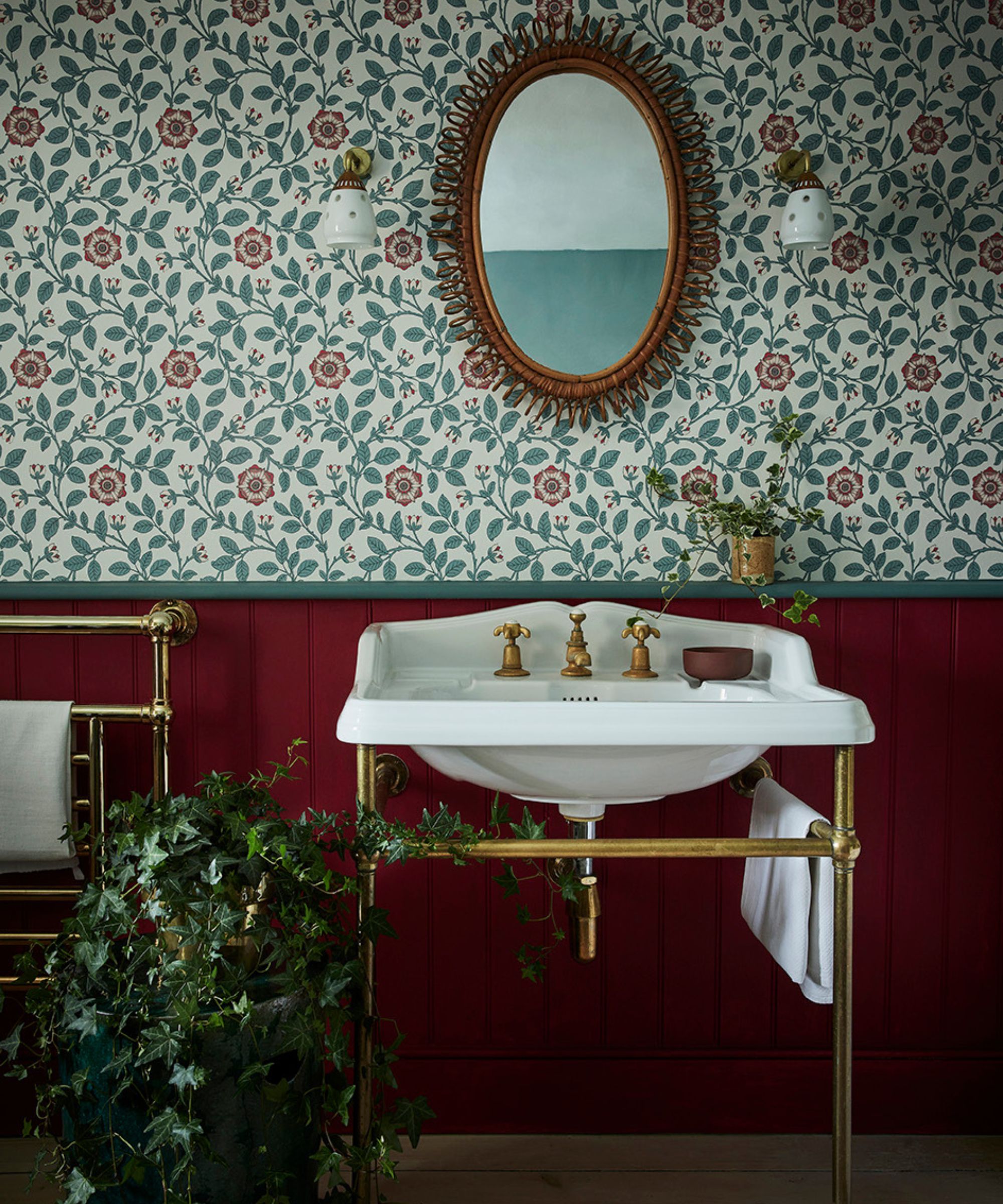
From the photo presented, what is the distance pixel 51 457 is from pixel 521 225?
3.13 feet

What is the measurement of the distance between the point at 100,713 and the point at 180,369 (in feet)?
2.07

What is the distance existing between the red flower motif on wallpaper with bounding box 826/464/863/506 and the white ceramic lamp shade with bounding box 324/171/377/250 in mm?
935

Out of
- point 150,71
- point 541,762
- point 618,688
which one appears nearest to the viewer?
point 541,762

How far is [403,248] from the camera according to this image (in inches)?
73.8

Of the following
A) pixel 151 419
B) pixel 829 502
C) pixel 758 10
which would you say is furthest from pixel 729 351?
pixel 151 419

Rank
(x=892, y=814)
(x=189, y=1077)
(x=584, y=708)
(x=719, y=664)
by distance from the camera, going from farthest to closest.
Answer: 1. (x=892, y=814)
2. (x=719, y=664)
3. (x=584, y=708)
4. (x=189, y=1077)

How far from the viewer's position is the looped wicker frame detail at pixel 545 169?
6.06ft

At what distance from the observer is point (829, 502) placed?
1914mm

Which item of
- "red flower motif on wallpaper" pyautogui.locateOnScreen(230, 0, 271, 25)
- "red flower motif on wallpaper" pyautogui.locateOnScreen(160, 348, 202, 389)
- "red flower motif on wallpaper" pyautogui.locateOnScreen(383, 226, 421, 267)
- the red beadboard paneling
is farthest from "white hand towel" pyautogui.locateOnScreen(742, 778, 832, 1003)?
"red flower motif on wallpaper" pyautogui.locateOnScreen(230, 0, 271, 25)

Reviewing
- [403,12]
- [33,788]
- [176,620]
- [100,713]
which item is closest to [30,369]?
[176,620]

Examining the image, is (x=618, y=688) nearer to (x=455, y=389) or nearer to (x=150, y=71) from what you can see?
(x=455, y=389)

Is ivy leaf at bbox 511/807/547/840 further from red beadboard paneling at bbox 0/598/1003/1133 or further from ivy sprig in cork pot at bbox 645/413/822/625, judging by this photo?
ivy sprig in cork pot at bbox 645/413/822/625

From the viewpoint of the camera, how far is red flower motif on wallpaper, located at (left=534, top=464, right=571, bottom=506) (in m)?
1.91

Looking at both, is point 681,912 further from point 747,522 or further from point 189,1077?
point 189,1077
